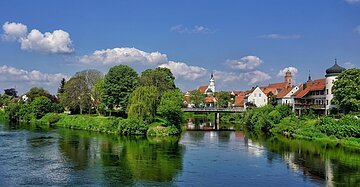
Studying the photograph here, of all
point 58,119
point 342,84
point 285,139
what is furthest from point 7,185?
point 58,119

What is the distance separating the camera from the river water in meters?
26.1

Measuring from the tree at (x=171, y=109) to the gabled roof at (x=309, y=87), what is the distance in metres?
22.4

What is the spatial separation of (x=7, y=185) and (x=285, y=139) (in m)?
36.0

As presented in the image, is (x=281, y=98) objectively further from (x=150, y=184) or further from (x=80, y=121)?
(x=150, y=184)

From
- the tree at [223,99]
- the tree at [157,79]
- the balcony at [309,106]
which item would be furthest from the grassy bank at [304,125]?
the tree at [223,99]

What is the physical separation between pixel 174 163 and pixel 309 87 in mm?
43662

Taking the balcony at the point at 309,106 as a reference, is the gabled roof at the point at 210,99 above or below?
above

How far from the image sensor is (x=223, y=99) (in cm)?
11331

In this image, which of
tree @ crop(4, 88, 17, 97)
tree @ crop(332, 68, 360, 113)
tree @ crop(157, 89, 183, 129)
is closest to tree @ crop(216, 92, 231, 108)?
tree @ crop(157, 89, 183, 129)

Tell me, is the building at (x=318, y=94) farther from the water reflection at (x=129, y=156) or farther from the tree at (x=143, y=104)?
the tree at (x=143, y=104)

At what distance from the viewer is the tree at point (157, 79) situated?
6794cm

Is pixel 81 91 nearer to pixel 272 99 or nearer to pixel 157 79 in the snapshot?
pixel 157 79

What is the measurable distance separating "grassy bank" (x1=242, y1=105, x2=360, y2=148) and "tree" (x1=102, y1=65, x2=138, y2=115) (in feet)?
71.7

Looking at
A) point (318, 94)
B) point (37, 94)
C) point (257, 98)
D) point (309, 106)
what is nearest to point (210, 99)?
point (257, 98)
